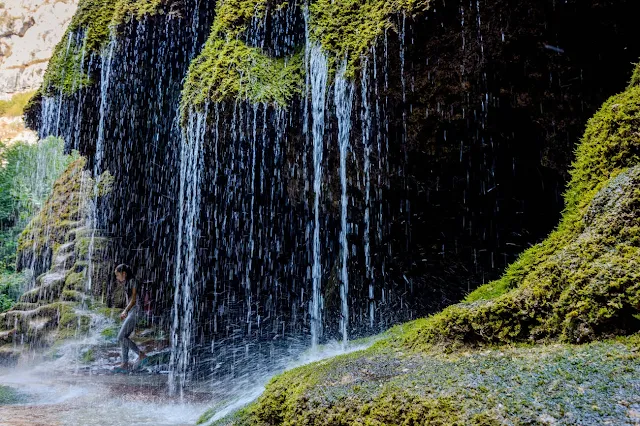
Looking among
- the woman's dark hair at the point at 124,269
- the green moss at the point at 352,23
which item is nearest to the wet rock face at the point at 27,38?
the woman's dark hair at the point at 124,269

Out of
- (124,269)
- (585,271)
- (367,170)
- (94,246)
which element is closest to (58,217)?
(94,246)

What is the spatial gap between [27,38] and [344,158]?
181ft

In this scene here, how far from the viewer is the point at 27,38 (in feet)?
157

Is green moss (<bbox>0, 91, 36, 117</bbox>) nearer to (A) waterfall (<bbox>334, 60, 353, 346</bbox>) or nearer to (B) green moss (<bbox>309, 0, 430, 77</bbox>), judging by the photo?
(A) waterfall (<bbox>334, 60, 353, 346</bbox>)

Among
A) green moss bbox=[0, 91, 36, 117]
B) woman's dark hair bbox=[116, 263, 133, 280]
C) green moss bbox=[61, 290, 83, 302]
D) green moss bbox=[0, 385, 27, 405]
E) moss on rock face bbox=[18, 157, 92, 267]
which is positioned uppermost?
green moss bbox=[0, 91, 36, 117]

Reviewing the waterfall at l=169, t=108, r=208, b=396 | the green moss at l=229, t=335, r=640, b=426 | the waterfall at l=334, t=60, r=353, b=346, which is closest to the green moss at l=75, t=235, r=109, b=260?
the waterfall at l=169, t=108, r=208, b=396

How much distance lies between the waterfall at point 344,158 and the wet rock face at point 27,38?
48.6 meters

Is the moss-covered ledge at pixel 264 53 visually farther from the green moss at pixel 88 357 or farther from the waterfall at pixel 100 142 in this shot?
the green moss at pixel 88 357

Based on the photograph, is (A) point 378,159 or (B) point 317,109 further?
(A) point 378,159

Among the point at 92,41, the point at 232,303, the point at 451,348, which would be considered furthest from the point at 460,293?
the point at 92,41

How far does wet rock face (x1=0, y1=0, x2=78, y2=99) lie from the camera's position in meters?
46.2

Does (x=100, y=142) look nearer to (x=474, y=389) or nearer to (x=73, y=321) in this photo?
(x=73, y=321)

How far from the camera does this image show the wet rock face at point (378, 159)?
17.4 ft

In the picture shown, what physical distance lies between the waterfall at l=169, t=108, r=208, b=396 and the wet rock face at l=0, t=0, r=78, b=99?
143 feet
